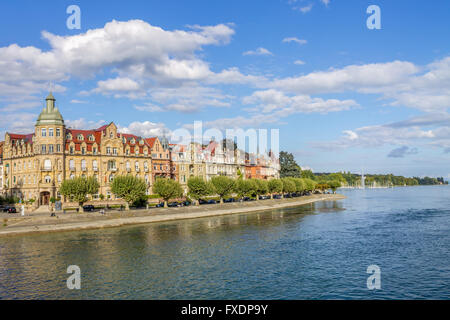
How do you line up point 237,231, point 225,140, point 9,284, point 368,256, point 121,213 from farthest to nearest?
point 225,140 < point 121,213 < point 237,231 < point 368,256 < point 9,284

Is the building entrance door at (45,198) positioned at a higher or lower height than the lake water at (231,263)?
higher

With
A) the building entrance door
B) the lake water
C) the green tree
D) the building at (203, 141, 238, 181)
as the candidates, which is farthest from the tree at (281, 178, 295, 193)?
the building entrance door

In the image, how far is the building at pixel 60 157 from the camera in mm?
98500

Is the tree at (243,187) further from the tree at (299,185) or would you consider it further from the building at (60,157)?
the tree at (299,185)

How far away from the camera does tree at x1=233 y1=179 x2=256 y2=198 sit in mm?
124438

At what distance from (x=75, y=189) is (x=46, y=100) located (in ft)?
94.9

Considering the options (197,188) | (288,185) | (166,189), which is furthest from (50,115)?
(288,185)

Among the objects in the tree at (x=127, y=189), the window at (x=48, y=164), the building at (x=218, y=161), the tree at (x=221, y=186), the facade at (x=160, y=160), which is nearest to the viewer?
the tree at (x=127, y=189)

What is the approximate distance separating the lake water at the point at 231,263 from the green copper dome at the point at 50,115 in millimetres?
39744

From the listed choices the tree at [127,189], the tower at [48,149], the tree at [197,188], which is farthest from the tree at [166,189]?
the tower at [48,149]

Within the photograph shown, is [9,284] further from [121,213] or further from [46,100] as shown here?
[46,100]

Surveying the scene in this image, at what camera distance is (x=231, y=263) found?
44.9 meters

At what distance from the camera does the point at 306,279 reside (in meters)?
38.1
